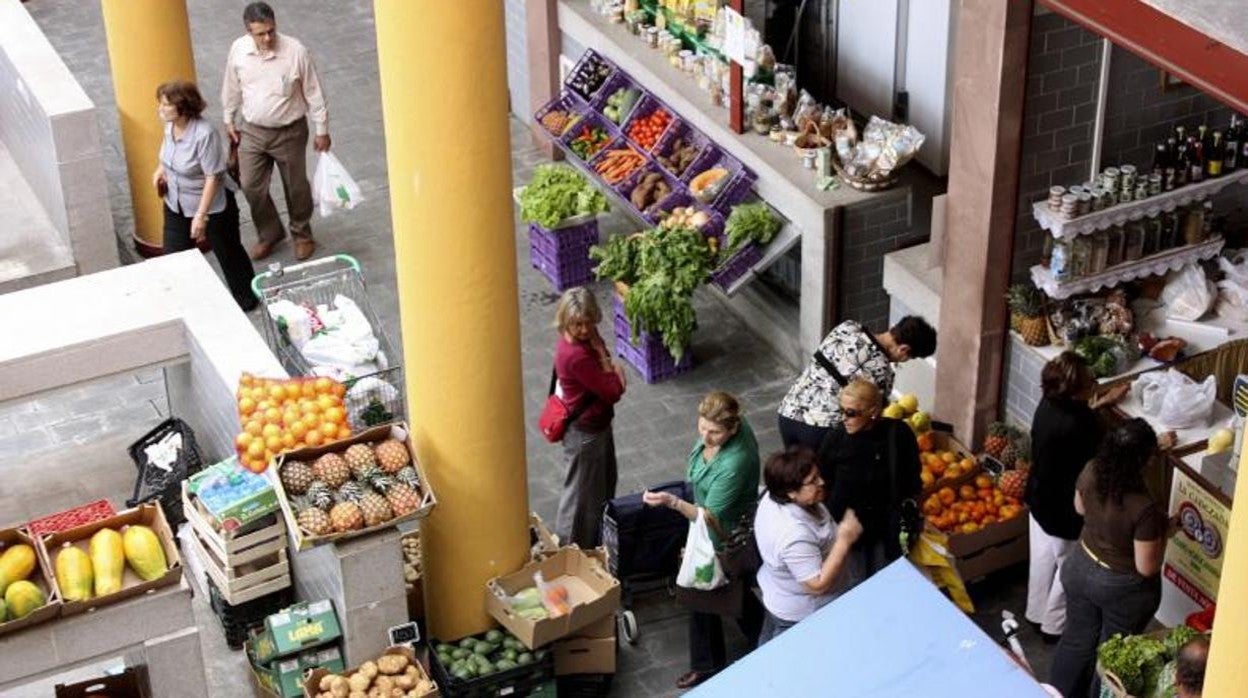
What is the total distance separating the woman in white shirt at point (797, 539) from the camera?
8.45 meters

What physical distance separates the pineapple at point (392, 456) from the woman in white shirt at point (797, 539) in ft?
5.41

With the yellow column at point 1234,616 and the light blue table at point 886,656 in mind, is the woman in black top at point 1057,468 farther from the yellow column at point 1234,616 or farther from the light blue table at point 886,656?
the yellow column at point 1234,616

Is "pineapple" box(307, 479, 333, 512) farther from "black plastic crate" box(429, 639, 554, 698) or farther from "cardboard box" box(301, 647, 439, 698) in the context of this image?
"black plastic crate" box(429, 639, 554, 698)

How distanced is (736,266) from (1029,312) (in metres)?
2.19

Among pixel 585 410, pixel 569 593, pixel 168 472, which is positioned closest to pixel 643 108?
pixel 585 410

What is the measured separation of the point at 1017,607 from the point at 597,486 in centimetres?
231

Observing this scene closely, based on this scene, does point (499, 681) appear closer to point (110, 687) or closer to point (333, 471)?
point (333, 471)

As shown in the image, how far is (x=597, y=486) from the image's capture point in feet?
34.3

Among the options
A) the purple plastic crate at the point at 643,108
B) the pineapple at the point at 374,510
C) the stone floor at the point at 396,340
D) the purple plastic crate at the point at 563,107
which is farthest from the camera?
the purple plastic crate at the point at 563,107

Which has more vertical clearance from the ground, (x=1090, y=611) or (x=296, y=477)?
(x=296, y=477)

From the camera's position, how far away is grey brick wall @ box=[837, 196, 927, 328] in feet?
39.5

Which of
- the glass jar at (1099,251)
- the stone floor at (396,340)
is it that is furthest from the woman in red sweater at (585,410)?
the glass jar at (1099,251)

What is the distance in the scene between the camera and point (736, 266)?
40.4 feet

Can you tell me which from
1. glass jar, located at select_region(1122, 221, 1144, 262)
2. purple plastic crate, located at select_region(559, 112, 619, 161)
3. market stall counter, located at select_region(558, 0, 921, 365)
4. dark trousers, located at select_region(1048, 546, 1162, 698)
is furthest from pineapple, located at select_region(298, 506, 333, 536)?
purple plastic crate, located at select_region(559, 112, 619, 161)
